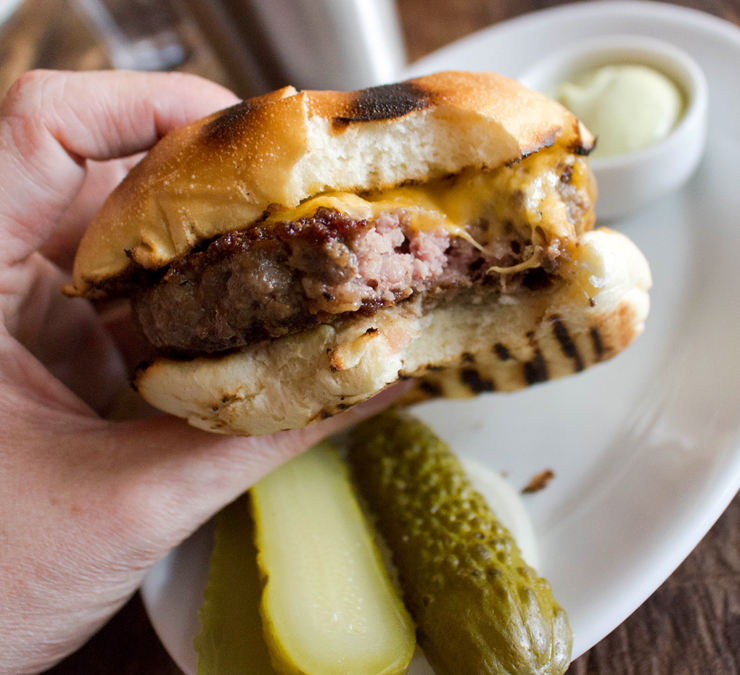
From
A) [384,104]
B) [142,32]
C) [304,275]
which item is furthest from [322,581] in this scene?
[142,32]

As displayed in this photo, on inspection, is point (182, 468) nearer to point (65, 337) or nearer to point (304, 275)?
point (304, 275)

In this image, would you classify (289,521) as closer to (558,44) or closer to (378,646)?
(378,646)

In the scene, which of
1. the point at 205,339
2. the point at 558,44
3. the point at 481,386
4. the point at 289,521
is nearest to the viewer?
the point at 205,339

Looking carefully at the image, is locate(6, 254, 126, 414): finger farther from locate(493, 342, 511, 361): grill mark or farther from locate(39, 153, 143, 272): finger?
locate(493, 342, 511, 361): grill mark

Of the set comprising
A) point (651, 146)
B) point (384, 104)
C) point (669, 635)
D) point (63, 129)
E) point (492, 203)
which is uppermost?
point (63, 129)

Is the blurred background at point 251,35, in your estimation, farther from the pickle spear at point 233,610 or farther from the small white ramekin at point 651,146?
the pickle spear at point 233,610

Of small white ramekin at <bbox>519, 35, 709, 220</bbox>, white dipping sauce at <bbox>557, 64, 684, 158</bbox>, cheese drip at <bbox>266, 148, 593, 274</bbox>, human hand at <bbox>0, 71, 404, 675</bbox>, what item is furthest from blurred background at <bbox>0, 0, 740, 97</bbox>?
cheese drip at <bbox>266, 148, 593, 274</bbox>

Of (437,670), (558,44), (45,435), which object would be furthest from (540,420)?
(558,44)
